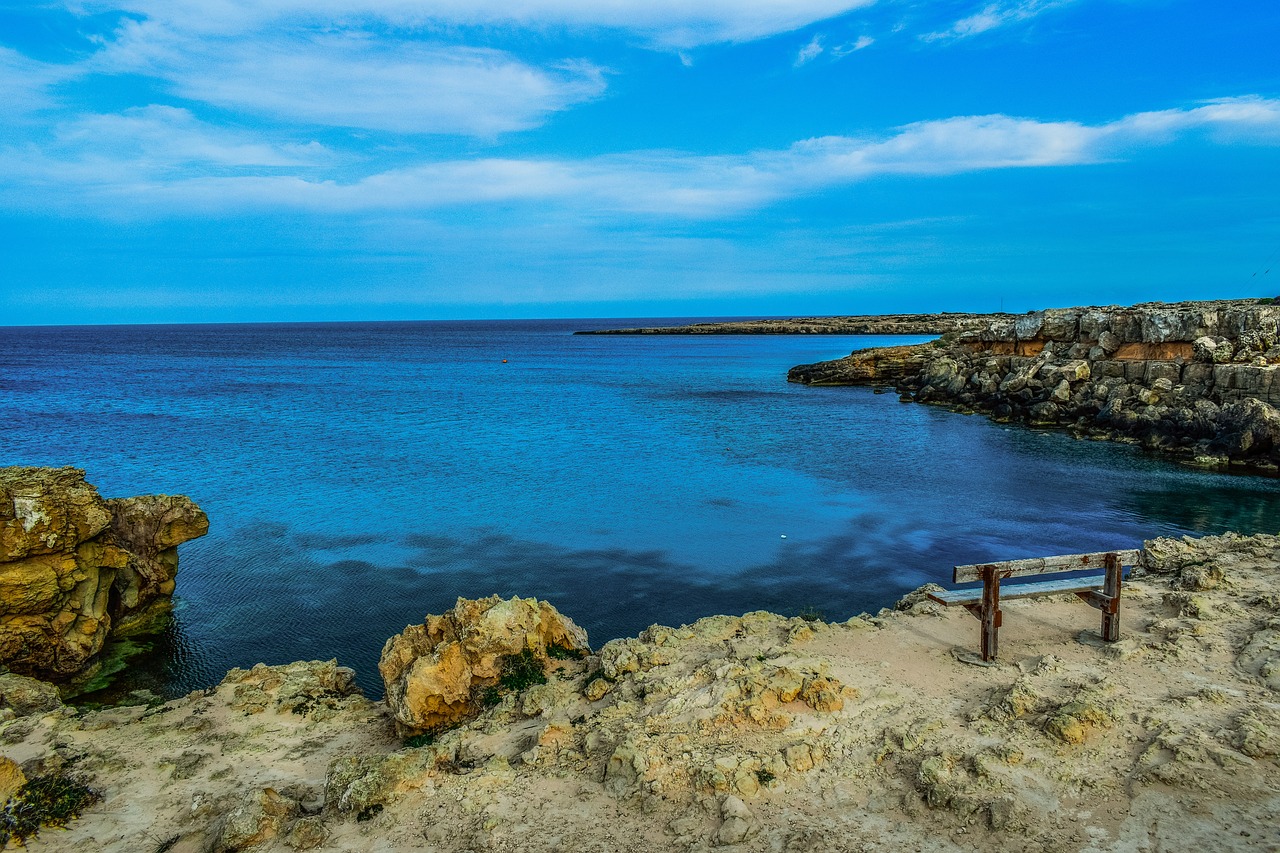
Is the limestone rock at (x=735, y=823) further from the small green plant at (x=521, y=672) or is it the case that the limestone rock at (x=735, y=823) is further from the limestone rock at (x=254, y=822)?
the limestone rock at (x=254, y=822)

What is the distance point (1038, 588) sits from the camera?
11.6 m

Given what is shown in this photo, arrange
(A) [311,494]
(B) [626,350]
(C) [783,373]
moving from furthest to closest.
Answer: (B) [626,350], (C) [783,373], (A) [311,494]

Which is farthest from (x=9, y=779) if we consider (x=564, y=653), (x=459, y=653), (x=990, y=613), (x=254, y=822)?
(x=990, y=613)

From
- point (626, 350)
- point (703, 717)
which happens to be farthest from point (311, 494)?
point (626, 350)

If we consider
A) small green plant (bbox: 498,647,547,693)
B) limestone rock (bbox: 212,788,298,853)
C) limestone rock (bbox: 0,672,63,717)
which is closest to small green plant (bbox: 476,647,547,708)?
small green plant (bbox: 498,647,547,693)

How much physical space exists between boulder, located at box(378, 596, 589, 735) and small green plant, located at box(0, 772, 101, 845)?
12.5 ft

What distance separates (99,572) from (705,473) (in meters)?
Result: 21.8

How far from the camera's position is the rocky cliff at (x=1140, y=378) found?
34.7m

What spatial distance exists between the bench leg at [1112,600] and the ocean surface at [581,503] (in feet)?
21.8

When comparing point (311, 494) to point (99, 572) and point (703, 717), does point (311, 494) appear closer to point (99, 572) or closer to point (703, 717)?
point (99, 572)

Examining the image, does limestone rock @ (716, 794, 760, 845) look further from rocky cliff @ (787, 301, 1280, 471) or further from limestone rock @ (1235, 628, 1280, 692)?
rocky cliff @ (787, 301, 1280, 471)


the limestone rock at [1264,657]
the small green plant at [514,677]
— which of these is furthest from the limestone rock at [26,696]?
the limestone rock at [1264,657]

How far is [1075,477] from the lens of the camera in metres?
31.5

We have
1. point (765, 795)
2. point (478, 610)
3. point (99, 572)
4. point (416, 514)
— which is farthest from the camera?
point (416, 514)
